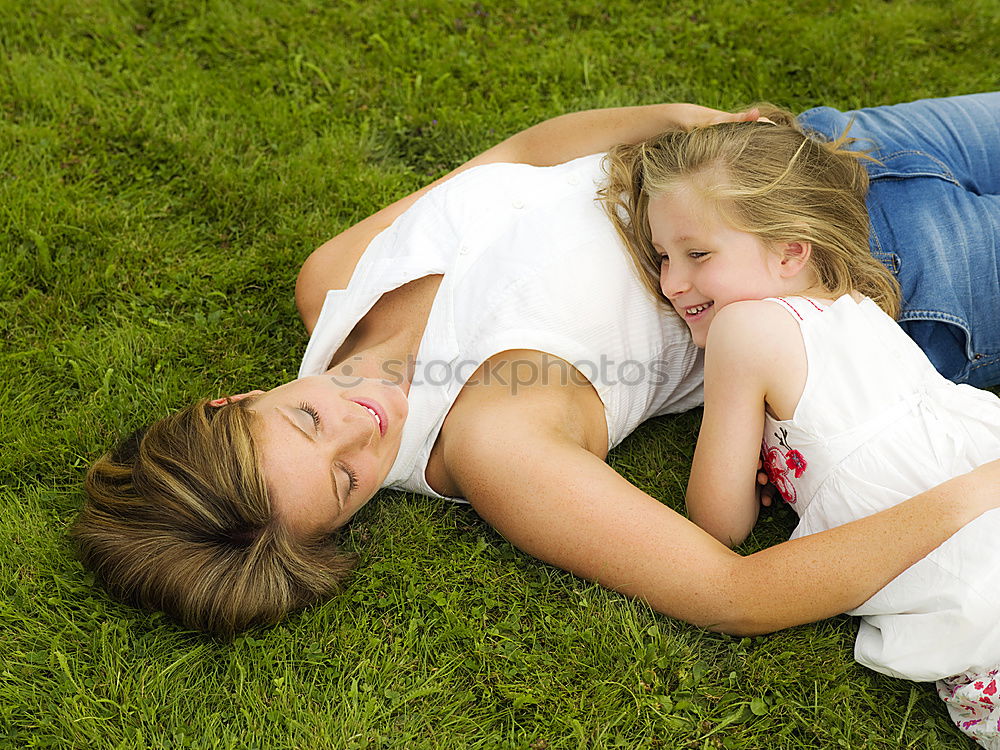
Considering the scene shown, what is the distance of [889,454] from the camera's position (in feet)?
8.61

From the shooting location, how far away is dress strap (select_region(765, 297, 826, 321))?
8.87 ft

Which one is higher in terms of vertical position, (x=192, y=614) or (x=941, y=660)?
(x=192, y=614)

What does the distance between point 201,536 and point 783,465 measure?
1795 millimetres

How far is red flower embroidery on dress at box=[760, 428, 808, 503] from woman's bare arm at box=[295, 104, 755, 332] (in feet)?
4.12

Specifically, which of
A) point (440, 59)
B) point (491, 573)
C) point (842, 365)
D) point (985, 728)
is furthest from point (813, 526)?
point (440, 59)

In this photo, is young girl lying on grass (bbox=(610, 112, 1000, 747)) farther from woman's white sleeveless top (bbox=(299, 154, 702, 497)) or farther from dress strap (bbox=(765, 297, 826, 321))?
woman's white sleeveless top (bbox=(299, 154, 702, 497))

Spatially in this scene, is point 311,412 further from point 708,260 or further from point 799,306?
point 799,306

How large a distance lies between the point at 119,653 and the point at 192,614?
1.00ft

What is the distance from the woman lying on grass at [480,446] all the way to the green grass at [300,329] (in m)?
0.19

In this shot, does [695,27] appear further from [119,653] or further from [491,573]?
[119,653]

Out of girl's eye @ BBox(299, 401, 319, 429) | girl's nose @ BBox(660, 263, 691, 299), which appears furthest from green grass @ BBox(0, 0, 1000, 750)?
girl's nose @ BBox(660, 263, 691, 299)

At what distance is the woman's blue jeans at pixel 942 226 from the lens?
3.10m

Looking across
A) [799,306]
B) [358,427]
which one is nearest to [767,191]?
[799,306]

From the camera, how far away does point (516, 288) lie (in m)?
2.87
